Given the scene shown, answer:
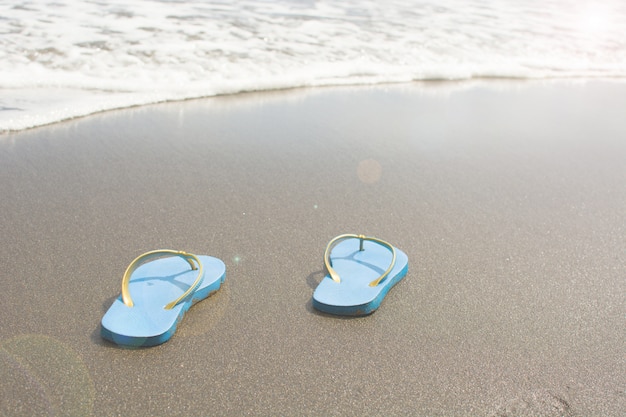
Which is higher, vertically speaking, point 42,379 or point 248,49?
point 248,49

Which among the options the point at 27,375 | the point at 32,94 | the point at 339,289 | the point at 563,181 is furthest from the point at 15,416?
the point at 32,94

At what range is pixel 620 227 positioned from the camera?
2928 millimetres

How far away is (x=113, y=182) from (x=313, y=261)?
1.39m

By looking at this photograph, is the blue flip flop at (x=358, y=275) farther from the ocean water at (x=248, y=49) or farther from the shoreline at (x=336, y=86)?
the ocean water at (x=248, y=49)

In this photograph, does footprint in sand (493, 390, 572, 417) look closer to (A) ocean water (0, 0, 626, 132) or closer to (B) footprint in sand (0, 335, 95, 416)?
(B) footprint in sand (0, 335, 95, 416)

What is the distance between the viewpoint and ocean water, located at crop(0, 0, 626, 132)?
4887 millimetres

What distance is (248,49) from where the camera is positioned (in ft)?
19.8

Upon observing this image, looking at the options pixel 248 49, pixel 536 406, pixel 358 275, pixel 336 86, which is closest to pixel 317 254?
pixel 358 275

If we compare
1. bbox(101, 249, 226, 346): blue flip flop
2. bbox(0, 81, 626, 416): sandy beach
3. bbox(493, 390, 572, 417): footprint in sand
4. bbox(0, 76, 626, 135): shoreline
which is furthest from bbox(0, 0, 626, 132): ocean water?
bbox(493, 390, 572, 417): footprint in sand

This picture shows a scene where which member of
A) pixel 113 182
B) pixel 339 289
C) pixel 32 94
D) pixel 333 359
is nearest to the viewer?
pixel 333 359

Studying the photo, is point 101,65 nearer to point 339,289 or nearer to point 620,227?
point 339,289

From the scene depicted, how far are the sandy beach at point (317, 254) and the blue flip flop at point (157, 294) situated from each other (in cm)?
6

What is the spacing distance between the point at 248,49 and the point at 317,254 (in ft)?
13.2

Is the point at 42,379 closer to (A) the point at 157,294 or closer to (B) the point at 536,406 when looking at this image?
(A) the point at 157,294
